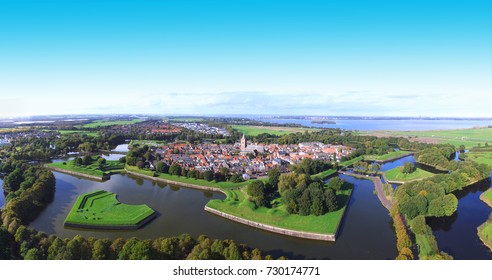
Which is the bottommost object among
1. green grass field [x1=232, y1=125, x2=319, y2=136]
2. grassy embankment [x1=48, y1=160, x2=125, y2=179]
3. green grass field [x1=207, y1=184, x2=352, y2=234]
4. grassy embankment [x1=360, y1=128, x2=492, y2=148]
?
green grass field [x1=207, y1=184, x2=352, y2=234]

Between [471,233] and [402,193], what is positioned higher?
[402,193]

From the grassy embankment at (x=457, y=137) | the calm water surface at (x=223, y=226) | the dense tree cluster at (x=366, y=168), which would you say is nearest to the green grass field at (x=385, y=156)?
the dense tree cluster at (x=366, y=168)

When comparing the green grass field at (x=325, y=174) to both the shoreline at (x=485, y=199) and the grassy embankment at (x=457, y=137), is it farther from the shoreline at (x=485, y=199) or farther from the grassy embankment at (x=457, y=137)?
the grassy embankment at (x=457, y=137)

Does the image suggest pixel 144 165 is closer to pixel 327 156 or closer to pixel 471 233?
pixel 327 156

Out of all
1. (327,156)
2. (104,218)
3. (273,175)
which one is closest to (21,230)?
(104,218)

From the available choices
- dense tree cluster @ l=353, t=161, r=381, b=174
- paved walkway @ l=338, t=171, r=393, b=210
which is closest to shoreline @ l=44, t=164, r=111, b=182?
paved walkway @ l=338, t=171, r=393, b=210

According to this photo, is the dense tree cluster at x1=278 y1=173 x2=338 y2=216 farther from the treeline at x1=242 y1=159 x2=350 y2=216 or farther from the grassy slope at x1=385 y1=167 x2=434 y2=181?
the grassy slope at x1=385 y1=167 x2=434 y2=181
